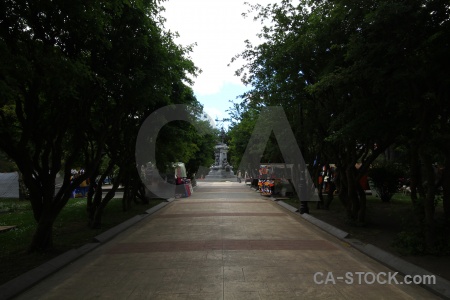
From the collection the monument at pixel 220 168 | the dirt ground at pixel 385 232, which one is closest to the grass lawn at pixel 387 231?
the dirt ground at pixel 385 232

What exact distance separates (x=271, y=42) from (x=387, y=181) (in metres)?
10.6

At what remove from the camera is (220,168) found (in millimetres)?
64688

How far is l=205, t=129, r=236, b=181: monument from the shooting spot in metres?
63.0

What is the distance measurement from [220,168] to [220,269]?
189ft

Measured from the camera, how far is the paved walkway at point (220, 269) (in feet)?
19.2

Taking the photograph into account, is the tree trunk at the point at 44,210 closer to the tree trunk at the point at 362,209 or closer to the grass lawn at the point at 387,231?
the grass lawn at the point at 387,231

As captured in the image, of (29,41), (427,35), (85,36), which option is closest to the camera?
(29,41)

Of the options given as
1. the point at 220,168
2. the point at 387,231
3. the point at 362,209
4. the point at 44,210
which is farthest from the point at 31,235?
the point at 220,168

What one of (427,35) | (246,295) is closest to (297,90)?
(427,35)

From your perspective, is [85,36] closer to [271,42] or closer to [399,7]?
[399,7]

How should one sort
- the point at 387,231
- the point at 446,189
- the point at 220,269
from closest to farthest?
the point at 220,269 < the point at 446,189 < the point at 387,231

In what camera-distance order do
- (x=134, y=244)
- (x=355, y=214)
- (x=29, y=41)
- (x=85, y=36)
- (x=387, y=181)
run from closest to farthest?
(x=29, y=41) → (x=85, y=36) → (x=134, y=244) → (x=355, y=214) → (x=387, y=181)

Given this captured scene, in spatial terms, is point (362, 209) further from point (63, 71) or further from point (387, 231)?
point (63, 71)

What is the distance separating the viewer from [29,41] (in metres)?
7.04
